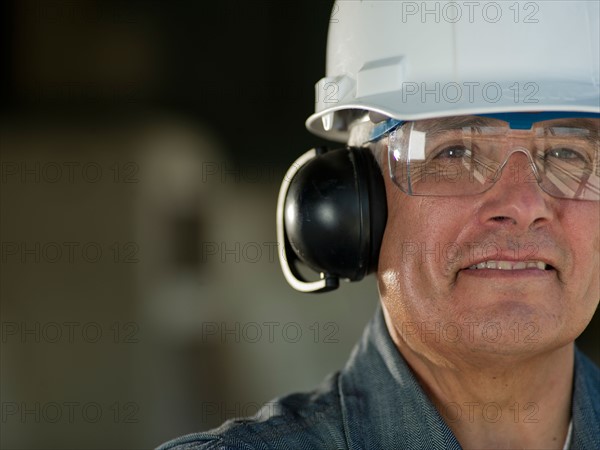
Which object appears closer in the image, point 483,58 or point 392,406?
point 483,58

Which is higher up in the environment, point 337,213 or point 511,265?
point 337,213

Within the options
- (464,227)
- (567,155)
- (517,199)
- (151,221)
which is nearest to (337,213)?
(464,227)

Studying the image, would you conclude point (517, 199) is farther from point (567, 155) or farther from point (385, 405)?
point (385, 405)

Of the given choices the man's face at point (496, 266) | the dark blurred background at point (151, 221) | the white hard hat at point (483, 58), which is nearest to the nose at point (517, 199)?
the man's face at point (496, 266)

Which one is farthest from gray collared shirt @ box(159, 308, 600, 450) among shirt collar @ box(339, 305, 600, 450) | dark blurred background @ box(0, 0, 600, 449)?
dark blurred background @ box(0, 0, 600, 449)

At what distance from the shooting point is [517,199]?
1927 millimetres

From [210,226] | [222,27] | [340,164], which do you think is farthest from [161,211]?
[340,164]

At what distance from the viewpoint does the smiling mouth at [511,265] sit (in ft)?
6.39

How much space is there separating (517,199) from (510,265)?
147 mm

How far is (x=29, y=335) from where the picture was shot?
5.16 metres

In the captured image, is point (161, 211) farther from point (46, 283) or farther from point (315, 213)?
point (315, 213)

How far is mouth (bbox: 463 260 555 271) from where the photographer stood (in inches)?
76.7

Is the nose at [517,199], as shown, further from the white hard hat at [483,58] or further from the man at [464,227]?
the white hard hat at [483,58]

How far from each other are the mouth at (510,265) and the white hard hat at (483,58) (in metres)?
0.34
